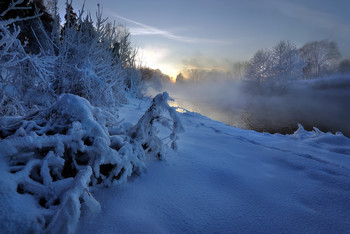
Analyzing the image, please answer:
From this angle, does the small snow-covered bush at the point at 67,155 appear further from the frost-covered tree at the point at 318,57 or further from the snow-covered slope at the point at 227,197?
the frost-covered tree at the point at 318,57

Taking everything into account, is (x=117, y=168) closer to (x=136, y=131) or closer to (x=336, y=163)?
(x=136, y=131)

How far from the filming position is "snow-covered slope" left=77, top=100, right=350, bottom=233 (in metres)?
1.09

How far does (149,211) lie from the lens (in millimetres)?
1156

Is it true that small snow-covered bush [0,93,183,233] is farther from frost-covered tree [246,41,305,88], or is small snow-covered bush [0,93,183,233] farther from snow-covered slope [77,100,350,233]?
frost-covered tree [246,41,305,88]

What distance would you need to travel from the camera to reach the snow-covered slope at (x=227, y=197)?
1.09 m

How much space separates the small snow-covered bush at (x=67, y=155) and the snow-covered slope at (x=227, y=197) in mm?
163

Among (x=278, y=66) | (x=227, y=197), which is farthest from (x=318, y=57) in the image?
(x=227, y=197)

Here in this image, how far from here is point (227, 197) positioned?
4.58 feet

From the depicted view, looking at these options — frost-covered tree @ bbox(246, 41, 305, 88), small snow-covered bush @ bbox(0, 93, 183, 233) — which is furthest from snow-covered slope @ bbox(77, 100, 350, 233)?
frost-covered tree @ bbox(246, 41, 305, 88)

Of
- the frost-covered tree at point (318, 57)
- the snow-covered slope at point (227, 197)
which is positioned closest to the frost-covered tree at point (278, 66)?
the frost-covered tree at point (318, 57)

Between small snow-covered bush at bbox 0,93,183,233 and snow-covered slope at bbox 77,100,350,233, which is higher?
small snow-covered bush at bbox 0,93,183,233

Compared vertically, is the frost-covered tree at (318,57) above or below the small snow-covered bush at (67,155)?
above

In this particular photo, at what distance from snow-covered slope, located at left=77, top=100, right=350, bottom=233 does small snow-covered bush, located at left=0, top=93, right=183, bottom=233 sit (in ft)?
0.53

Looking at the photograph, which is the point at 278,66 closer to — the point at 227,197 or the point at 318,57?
the point at 318,57
